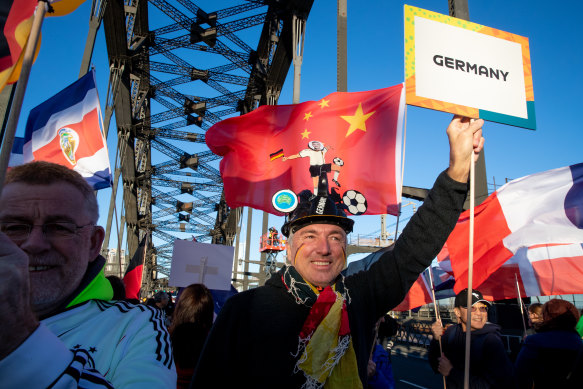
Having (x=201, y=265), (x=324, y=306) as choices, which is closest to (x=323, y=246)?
(x=324, y=306)

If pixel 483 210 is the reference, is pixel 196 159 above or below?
above

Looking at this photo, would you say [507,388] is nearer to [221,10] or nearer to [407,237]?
[407,237]

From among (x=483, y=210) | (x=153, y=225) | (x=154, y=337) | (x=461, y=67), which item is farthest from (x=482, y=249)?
(x=153, y=225)

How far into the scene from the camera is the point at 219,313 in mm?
1903

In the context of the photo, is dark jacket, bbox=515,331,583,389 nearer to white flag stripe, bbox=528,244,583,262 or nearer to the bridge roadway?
white flag stripe, bbox=528,244,583,262

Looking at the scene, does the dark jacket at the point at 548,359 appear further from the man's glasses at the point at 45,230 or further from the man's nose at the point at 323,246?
the man's glasses at the point at 45,230

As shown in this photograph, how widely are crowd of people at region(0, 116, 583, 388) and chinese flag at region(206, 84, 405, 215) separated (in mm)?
2680

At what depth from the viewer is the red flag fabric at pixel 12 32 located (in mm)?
2262

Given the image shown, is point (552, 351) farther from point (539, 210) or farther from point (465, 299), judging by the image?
point (539, 210)

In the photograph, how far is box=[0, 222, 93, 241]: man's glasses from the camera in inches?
52.7

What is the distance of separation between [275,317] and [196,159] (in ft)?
80.1

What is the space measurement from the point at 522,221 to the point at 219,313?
12.5 ft

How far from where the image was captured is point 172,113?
22391 mm

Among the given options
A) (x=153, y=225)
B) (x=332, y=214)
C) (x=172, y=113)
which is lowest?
(x=332, y=214)
